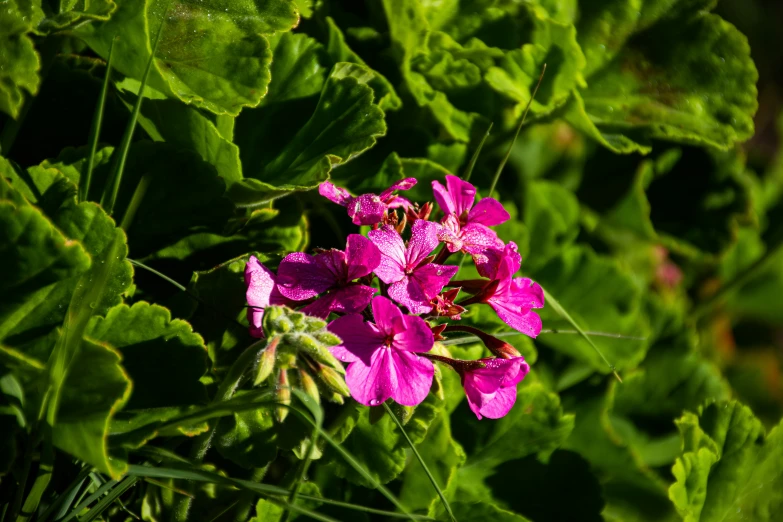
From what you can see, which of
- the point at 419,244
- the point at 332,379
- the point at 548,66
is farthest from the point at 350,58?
the point at 332,379

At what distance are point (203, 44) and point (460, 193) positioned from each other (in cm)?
59

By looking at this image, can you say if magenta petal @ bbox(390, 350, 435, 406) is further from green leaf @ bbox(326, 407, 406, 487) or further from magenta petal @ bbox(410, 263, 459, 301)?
green leaf @ bbox(326, 407, 406, 487)

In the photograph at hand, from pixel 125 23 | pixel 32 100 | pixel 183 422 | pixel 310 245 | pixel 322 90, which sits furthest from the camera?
pixel 310 245

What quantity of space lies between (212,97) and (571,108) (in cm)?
97

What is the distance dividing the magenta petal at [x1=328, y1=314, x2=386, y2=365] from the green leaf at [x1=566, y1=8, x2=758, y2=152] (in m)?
1.02

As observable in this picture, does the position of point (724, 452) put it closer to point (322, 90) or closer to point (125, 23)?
point (322, 90)

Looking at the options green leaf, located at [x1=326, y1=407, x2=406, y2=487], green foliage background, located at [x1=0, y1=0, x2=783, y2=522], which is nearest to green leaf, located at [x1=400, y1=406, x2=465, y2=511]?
green foliage background, located at [x1=0, y1=0, x2=783, y2=522]

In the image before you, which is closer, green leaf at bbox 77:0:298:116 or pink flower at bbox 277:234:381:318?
pink flower at bbox 277:234:381:318

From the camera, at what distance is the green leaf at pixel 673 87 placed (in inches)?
76.9

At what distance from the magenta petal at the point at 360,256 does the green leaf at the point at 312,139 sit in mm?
283

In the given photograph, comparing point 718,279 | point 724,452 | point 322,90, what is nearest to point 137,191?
point 322,90

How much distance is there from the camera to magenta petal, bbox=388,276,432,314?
3.67 ft

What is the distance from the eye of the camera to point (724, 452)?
172 cm

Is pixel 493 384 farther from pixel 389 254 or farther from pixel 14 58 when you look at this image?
pixel 14 58
